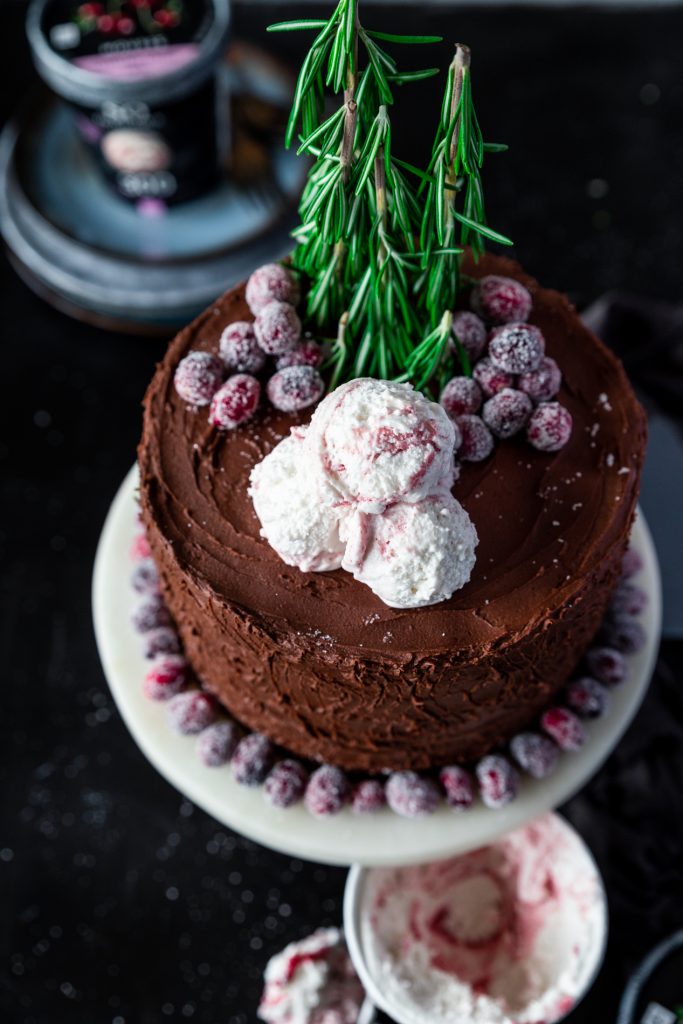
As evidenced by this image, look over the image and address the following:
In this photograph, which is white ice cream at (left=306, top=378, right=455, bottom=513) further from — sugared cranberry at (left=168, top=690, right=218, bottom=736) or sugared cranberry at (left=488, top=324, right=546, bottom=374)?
sugared cranberry at (left=168, top=690, right=218, bottom=736)

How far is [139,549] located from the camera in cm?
172

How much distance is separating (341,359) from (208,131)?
1037 millimetres

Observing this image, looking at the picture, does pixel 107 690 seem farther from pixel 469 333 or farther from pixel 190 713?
pixel 469 333

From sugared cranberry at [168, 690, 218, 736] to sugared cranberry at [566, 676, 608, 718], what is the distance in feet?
1.69

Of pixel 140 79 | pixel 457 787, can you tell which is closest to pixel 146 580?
pixel 457 787

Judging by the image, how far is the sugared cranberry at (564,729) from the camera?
61.9 inches

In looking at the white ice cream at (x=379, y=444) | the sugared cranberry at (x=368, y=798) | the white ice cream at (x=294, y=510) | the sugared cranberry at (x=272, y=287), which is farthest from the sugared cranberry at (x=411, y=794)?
the sugared cranberry at (x=272, y=287)

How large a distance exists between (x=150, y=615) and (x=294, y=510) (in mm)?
557

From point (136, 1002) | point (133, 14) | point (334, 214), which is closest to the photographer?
point (334, 214)

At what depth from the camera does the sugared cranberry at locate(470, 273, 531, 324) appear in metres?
1.37

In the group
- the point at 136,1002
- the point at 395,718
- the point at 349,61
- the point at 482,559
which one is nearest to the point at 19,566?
the point at 136,1002

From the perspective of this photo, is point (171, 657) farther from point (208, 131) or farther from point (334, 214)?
point (208, 131)

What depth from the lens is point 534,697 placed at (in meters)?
1.48

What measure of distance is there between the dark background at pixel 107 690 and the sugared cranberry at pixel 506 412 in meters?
0.80
